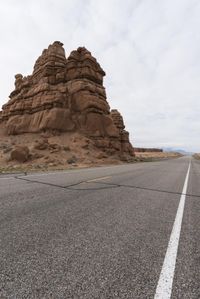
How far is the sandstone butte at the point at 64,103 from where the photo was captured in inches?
1344

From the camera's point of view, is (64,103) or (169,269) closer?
(169,269)

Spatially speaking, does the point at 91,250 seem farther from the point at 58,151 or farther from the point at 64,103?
the point at 64,103

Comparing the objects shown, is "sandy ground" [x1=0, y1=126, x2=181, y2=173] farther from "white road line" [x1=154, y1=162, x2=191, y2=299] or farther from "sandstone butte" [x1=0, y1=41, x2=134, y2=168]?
"white road line" [x1=154, y1=162, x2=191, y2=299]

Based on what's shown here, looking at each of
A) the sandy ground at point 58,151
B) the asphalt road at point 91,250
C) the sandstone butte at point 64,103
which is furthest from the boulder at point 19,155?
the asphalt road at point 91,250

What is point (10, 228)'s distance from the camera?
3.52 meters

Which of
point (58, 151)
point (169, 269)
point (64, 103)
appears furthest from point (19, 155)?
point (169, 269)

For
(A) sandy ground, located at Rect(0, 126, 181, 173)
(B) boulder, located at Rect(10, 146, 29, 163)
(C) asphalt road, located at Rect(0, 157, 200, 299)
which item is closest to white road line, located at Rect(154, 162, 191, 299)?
(C) asphalt road, located at Rect(0, 157, 200, 299)

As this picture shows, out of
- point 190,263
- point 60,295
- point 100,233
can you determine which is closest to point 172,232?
point 190,263

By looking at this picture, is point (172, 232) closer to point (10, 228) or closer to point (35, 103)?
point (10, 228)

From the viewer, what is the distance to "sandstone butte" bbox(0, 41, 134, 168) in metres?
34.1

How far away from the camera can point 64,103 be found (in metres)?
35.2

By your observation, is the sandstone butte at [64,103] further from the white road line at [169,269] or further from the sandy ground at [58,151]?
the white road line at [169,269]

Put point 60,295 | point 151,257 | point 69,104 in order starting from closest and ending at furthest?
point 60,295 → point 151,257 → point 69,104

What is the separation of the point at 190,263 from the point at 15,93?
157 ft
